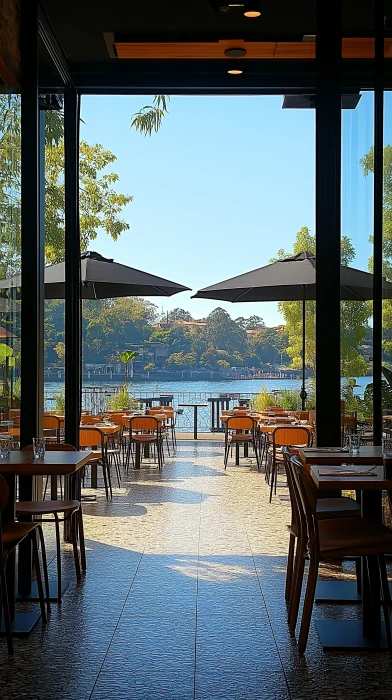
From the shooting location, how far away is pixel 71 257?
22.1 feet

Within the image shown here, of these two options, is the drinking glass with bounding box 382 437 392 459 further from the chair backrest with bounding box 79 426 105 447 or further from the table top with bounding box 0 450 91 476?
the chair backrest with bounding box 79 426 105 447

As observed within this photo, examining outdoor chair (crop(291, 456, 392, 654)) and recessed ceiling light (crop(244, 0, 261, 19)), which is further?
recessed ceiling light (crop(244, 0, 261, 19))

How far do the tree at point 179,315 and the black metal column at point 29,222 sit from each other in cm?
4223

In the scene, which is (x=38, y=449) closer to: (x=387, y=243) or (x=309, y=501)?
(x=309, y=501)

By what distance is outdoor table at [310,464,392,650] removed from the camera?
154 inches

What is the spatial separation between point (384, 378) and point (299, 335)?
16071mm

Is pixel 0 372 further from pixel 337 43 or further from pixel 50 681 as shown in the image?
pixel 337 43

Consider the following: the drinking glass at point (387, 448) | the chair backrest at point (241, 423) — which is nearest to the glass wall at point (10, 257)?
the drinking glass at point (387, 448)

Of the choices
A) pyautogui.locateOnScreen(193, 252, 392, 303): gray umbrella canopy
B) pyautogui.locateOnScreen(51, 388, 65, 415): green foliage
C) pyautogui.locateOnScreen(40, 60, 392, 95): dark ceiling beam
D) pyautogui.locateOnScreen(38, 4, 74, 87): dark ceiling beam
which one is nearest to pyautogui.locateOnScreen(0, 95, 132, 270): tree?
pyautogui.locateOnScreen(38, 4, 74, 87): dark ceiling beam

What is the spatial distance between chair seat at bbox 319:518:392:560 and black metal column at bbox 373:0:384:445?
126cm

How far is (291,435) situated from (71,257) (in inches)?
134

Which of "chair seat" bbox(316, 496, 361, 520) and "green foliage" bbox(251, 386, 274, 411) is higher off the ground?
"green foliage" bbox(251, 386, 274, 411)

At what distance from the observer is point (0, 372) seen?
5.27m

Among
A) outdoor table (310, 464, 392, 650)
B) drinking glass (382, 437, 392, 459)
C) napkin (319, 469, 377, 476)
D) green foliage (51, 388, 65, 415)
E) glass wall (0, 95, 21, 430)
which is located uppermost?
glass wall (0, 95, 21, 430)
